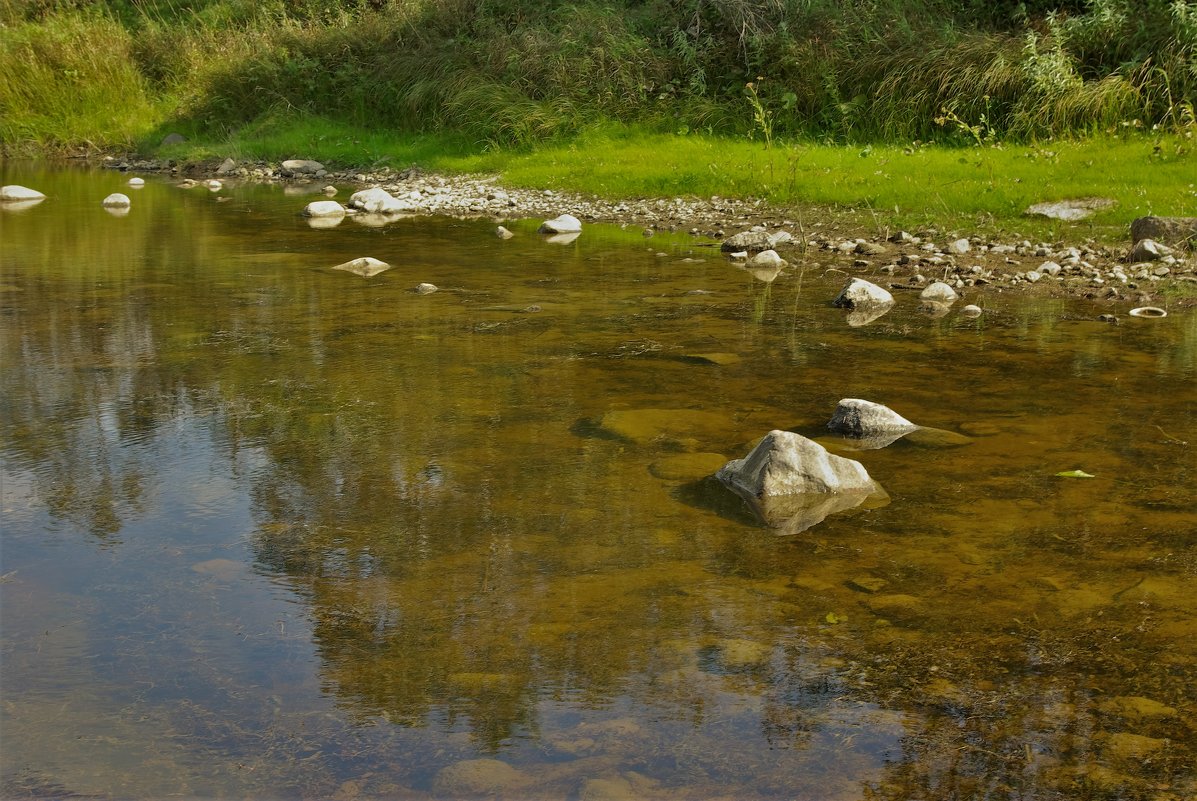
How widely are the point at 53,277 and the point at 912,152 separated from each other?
8407mm

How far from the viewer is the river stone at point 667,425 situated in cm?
521

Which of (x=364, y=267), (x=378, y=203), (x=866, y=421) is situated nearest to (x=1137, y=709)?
(x=866, y=421)

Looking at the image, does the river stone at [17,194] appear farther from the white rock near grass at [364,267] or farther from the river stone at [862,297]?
the river stone at [862,297]

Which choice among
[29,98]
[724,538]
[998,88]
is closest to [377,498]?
[724,538]

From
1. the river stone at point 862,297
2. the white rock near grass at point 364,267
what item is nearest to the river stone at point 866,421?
the river stone at point 862,297

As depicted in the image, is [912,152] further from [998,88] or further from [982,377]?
[982,377]

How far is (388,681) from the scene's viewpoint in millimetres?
3166

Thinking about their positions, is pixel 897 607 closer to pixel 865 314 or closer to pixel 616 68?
pixel 865 314

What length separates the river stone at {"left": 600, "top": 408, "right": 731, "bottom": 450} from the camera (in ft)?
17.1

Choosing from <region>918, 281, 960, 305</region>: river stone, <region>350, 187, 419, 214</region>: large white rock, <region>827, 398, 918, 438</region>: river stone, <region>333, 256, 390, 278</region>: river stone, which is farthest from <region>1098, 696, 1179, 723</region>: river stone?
<region>350, 187, 419, 214</region>: large white rock

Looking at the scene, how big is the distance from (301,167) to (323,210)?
4837 mm

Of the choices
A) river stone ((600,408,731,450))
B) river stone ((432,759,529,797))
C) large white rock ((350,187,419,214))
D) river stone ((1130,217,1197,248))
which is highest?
river stone ((432,759,529,797))

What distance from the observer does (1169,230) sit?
9211 mm

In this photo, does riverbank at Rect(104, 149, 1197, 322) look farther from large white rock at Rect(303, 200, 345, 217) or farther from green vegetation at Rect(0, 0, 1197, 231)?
large white rock at Rect(303, 200, 345, 217)
